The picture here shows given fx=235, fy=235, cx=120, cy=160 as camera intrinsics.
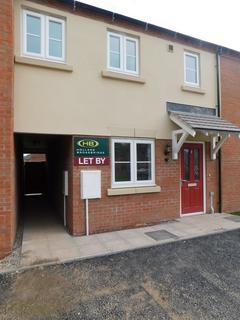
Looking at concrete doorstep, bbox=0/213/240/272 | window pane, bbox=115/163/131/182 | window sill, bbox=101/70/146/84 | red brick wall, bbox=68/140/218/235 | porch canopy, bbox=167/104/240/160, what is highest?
window sill, bbox=101/70/146/84

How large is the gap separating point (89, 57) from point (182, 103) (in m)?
3.43

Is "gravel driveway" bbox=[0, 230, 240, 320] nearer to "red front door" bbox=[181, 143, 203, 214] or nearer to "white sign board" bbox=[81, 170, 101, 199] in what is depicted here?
"white sign board" bbox=[81, 170, 101, 199]

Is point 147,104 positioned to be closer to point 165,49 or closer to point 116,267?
point 165,49

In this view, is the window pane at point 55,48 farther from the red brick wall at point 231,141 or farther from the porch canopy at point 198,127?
the red brick wall at point 231,141

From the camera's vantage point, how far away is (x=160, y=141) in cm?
746

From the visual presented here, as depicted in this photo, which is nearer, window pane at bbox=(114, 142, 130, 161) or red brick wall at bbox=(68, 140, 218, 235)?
red brick wall at bbox=(68, 140, 218, 235)

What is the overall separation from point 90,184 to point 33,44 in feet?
12.7

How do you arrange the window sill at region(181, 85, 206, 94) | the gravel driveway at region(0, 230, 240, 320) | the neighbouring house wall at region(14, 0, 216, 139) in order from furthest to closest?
1. the window sill at region(181, 85, 206, 94)
2. the neighbouring house wall at region(14, 0, 216, 139)
3. the gravel driveway at region(0, 230, 240, 320)

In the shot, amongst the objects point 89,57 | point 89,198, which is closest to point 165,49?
point 89,57

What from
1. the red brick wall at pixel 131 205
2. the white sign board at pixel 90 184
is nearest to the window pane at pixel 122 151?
the red brick wall at pixel 131 205

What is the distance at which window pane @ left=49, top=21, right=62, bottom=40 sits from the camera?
241 inches

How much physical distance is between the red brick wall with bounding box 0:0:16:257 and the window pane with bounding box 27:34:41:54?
2.80 ft

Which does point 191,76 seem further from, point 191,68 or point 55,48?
point 55,48

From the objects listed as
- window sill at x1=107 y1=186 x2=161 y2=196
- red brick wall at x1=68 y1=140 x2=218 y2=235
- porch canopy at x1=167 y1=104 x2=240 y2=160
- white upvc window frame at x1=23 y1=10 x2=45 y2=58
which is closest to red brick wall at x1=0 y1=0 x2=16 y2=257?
white upvc window frame at x1=23 y1=10 x2=45 y2=58
